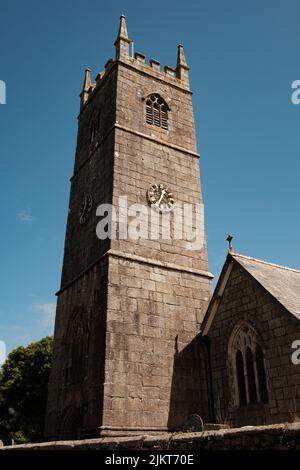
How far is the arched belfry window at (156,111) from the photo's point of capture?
1950 centimetres

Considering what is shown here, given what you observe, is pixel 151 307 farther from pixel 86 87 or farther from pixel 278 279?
pixel 86 87

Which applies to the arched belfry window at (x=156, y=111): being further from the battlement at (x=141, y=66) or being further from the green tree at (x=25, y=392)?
the green tree at (x=25, y=392)

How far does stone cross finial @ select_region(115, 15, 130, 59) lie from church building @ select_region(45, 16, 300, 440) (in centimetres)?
6

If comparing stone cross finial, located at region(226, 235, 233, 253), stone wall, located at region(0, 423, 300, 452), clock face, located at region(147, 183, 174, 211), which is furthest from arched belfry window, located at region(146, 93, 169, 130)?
stone wall, located at region(0, 423, 300, 452)

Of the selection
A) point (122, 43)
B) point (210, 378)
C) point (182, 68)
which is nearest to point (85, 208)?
point (122, 43)

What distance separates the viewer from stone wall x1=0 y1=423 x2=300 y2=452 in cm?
538

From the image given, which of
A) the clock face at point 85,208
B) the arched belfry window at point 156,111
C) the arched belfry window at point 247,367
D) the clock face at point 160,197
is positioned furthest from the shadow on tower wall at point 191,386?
the arched belfry window at point 156,111

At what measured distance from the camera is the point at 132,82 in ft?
63.9

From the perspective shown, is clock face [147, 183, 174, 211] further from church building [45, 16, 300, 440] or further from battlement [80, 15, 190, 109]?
battlement [80, 15, 190, 109]

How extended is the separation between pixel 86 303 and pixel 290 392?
775 cm

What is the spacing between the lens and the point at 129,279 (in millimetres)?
15023

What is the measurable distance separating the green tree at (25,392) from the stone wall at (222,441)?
22.6 meters

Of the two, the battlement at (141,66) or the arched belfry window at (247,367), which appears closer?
the arched belfry window at (247,367)

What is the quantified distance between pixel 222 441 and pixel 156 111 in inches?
643
